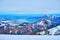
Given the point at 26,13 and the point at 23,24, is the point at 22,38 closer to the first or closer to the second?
the point at 23,24

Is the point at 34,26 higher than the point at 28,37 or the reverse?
higher

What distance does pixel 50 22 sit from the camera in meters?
1.16

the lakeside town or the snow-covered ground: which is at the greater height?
the lakeside town

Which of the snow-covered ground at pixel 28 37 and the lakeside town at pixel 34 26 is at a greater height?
the lakeside town at pixel 34 26

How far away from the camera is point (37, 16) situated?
3.84ft
